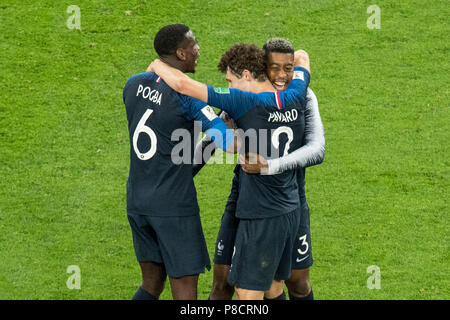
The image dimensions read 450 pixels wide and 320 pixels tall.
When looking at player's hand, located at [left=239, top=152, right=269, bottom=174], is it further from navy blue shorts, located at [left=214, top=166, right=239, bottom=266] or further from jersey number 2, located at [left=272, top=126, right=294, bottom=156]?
navy blue shorts, located at [left=214, top=166, right=239, bottom=266]

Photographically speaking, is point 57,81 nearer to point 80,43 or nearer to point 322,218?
point 80,43

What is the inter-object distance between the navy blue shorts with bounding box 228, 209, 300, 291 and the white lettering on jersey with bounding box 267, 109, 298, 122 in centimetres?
66

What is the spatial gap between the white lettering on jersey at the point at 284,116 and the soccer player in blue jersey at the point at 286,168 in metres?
0.23

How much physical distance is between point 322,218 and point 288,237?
8.65ft

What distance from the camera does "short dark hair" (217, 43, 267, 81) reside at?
559 centimetres

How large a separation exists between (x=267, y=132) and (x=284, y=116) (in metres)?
0.16

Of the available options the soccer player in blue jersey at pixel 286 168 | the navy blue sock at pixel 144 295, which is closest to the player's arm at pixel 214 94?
the soccer player in blue jersey at pixel 286 168

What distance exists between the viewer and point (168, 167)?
5.47 metres

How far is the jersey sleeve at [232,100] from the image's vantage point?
17.5 ft

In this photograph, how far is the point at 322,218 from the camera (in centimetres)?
823

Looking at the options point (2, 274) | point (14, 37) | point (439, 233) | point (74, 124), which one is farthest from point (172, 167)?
point (14, 37)

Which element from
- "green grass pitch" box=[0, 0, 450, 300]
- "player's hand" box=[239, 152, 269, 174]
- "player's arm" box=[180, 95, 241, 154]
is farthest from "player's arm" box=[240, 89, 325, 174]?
"green grass pitch" box=[0, 0, 450, 300]

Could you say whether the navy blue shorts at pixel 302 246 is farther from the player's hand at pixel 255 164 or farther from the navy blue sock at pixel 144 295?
the navy blue sock at pixel 144 295

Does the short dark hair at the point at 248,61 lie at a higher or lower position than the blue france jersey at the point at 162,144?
higher
